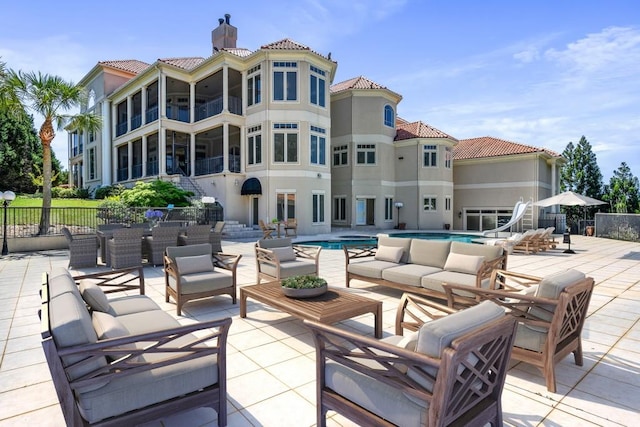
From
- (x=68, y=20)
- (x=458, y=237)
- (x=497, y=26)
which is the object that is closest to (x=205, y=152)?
(x=68, y=20)

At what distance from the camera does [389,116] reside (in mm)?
24016

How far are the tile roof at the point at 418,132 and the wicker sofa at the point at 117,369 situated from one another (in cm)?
2320

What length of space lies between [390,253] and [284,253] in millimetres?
2084

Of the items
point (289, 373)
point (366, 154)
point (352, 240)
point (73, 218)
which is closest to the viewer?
point (289, 373)

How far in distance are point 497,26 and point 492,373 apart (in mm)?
10749

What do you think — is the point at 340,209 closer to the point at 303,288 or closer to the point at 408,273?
the point at 408,273

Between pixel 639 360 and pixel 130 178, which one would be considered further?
pixel 130 178

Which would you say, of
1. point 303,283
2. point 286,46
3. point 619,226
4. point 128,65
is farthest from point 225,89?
point 619,226

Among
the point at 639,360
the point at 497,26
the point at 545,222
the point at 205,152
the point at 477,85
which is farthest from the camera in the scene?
the point at 205,152

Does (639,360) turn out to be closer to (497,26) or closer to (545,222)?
(497,26)

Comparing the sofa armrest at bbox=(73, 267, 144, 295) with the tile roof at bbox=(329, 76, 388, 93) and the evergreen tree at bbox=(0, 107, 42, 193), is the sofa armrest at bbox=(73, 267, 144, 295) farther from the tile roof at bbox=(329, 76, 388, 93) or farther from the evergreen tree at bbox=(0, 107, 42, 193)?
the evergreen tree at bbox=(0, 107, 42, 193)

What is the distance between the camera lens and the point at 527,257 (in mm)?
11609

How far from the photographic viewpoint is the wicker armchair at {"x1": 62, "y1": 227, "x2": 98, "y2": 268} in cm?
875

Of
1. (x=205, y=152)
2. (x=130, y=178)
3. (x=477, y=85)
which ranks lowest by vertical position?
(x=130, y=178)
